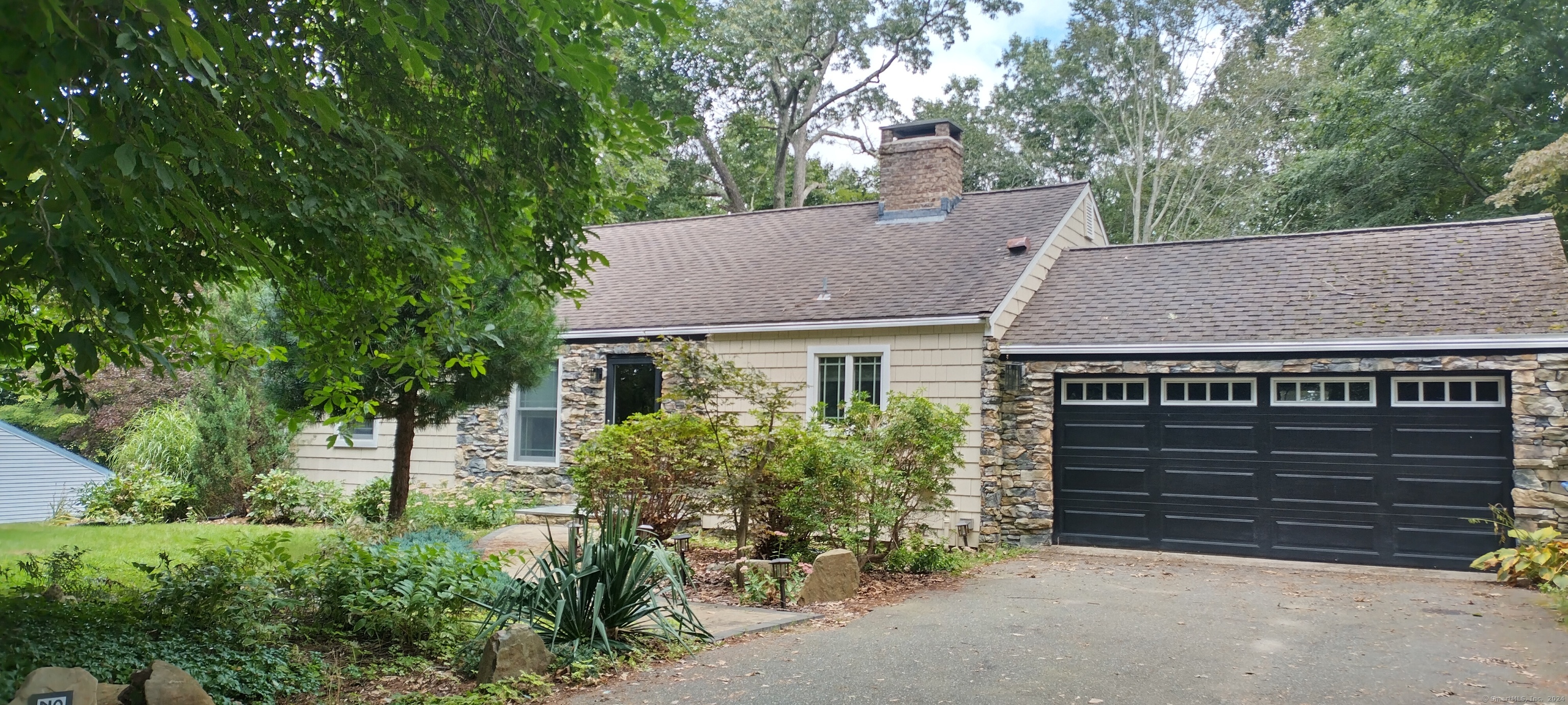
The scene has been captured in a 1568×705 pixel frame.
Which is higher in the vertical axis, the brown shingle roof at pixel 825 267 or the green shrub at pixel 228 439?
the brown shingle roof at pixel 825 267

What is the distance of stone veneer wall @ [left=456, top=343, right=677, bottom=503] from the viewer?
48.0 ft

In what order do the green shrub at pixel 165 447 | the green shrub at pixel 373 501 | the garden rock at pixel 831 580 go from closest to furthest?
the garden rock at pixel 831 580, the green shrub at pixel 373 501, the green shrub at pixel 165 447

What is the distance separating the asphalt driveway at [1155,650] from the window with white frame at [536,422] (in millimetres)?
7568

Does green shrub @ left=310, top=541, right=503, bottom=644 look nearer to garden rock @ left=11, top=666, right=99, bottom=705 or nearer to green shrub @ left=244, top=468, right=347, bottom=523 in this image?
garden rock @ left=11, top=666, right=99, bottom=705

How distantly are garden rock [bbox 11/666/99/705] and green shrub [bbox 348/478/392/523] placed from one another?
27.5 feet

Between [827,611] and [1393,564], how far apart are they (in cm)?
656

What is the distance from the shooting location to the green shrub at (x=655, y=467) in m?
9.97

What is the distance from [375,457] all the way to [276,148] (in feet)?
39.9

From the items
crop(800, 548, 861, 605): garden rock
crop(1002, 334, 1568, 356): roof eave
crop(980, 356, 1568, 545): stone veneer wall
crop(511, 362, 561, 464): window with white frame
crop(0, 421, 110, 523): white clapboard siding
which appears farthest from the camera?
crop(511, 362, 561, 464): window with white frame

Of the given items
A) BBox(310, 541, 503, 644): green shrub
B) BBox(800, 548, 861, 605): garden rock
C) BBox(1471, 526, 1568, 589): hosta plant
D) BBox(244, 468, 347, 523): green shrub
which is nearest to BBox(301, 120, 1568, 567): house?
BBox(1471, 526, 1568, 589): hosta plant

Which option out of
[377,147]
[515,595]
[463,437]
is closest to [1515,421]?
[515,595]

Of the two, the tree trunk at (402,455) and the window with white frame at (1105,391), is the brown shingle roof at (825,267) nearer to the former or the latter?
the window with white frame at (1105,391)

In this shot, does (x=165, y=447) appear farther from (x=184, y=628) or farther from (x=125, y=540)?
(x=184, y=628)

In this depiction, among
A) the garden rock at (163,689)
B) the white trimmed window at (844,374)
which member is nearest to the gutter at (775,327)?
the white trimmed window at (844,374)
